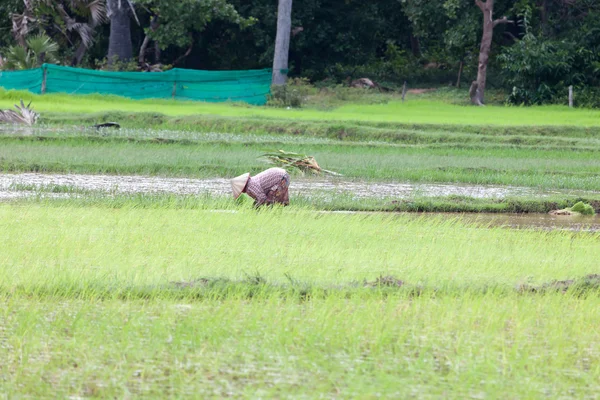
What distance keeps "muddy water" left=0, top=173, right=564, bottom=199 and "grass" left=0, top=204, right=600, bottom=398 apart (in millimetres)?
2864

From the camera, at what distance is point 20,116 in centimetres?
Answer: 1612

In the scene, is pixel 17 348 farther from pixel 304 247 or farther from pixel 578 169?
pixel 578 169

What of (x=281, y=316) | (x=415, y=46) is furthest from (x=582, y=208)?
(x=415, y=46)

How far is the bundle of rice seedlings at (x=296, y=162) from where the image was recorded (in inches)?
424

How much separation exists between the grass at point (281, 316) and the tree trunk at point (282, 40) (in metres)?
16.9

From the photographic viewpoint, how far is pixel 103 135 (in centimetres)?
1405

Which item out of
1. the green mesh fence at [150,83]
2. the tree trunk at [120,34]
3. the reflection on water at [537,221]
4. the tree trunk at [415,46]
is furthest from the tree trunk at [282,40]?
the reflection on water at [537,221]

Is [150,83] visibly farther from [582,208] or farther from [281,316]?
[281,316]

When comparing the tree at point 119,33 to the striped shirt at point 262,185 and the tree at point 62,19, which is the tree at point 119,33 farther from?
the striped shirt at point 262,185

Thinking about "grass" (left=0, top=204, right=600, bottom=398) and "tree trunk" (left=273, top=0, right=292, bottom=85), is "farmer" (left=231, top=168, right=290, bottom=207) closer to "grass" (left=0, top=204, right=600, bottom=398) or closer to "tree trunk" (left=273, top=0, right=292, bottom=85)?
"grass" (left=0, top=204, right=600, bottom=398)

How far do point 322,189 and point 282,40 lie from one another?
13.7m

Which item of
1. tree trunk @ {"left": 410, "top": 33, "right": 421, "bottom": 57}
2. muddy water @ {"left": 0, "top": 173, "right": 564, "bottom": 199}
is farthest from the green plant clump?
tree trunk @ {"left": 410, "top": 33, "right": 421, "bottom": 57}

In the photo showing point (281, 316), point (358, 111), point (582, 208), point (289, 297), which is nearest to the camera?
point (281, 316)

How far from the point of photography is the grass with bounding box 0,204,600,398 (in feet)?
10.6
